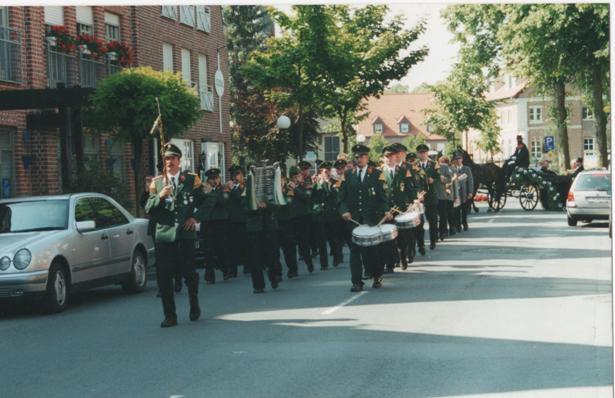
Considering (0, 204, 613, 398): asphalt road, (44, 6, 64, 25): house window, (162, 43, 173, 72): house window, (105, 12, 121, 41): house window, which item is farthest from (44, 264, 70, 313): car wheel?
(162, 43, 173, 72): house window

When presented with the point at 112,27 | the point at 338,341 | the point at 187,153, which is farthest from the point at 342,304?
the point at 187,153

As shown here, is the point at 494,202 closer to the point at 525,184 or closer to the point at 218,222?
the point at 525,184

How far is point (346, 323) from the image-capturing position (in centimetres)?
1087

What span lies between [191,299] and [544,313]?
12.7ft

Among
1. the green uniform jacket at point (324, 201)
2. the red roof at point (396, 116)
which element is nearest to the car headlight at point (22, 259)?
the green uniform jacket at point (324, 201)

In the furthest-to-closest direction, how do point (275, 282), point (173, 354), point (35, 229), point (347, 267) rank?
point (347, 267), point (275, 282), point (35, 229), point (173, 354)

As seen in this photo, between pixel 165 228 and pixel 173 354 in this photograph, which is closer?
pixel 173 354

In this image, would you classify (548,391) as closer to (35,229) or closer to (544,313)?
(544,313)

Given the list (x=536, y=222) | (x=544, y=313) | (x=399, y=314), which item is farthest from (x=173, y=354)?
(x=536, y=222)

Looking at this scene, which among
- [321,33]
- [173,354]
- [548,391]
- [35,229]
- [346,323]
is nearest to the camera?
[548,391]

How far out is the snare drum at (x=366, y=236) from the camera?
45.3 feet

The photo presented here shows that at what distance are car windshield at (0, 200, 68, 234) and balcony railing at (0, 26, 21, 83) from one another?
8.73 metres

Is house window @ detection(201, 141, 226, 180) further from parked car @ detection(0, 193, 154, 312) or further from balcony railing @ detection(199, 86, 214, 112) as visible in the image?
parked car @ detection(0, 193, 154, 312)

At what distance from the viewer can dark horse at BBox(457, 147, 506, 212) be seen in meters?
33.2
